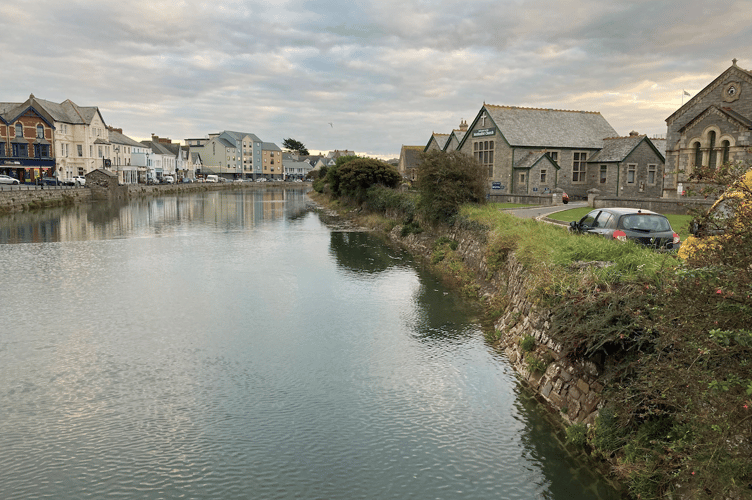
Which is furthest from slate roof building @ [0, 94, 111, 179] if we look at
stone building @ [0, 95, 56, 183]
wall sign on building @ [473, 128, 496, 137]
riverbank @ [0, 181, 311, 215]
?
wall sign on building @ [473, 128, 496, 137]

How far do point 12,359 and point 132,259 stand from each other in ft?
53.7

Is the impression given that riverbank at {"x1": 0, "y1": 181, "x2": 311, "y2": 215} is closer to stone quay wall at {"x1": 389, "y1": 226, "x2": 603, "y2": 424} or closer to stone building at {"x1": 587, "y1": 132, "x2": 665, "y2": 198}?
stone quay wall at {"x1": 389, "y1": 226, "x2": 603, "y2": 424}

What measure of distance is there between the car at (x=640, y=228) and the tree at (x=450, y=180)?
14.5 metres

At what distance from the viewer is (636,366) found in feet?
31.7

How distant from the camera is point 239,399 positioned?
13.3 meters

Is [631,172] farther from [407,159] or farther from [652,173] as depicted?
[407,159]

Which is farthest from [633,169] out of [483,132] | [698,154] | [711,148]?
[483,132]

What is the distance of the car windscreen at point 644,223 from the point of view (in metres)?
17.9

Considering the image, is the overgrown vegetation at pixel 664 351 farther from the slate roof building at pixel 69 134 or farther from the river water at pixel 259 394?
the slate roof building at pixel 69 134

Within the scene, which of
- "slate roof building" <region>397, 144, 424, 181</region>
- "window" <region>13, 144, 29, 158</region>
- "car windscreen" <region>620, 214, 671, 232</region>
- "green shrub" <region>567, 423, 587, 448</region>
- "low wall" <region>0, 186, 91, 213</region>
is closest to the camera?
"green shrub" <region>567, 423, 587, 448</region>

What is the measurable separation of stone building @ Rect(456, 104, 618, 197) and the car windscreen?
32843mm

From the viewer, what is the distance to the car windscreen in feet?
58.7

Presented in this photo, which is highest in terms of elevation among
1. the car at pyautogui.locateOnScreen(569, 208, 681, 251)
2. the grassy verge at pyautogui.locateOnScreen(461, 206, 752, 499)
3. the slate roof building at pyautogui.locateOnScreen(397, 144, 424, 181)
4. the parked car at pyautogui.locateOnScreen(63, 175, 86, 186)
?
the slate roof building at pyautogui.locateOnScreen(397, 144, 424, 181)

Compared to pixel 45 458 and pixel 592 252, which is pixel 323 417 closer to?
pixel 45 458
